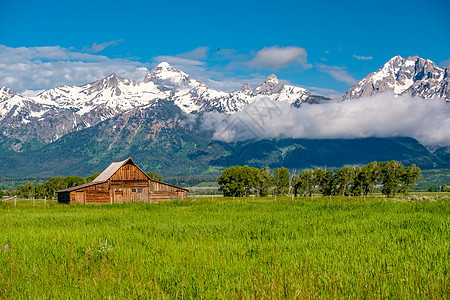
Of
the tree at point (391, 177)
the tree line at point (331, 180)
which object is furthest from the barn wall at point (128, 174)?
the tree at point (391, 177)

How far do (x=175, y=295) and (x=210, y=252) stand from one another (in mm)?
2324

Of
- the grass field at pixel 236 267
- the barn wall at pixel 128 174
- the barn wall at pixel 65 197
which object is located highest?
the barn wall at pixel 128 174

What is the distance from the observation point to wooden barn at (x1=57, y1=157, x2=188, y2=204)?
61.6 metres

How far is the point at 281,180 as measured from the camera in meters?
147

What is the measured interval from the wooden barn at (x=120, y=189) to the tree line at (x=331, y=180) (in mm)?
65437

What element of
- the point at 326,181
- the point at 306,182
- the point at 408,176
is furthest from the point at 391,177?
the point at 306,182

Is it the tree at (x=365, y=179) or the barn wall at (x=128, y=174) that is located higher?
the barn wall at (x=128, y=174)

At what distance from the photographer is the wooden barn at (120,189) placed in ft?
202

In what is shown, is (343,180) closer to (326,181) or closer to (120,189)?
(326,181)

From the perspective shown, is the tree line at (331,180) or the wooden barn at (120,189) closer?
the wooden barn at (120,189)

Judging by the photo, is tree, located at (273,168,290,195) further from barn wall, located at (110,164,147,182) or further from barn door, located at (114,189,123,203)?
barn door, located at (114,189,123,203)

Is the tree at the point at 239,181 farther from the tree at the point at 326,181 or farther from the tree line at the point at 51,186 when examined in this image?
the tree line at the point at 51,186

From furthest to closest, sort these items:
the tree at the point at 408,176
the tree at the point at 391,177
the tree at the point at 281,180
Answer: the tree at the point at 281,180 → the tree at the point at 391,177 → the tree at the point at 408,176

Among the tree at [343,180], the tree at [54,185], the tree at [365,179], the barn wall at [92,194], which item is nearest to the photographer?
the barn wall at [92,194]
